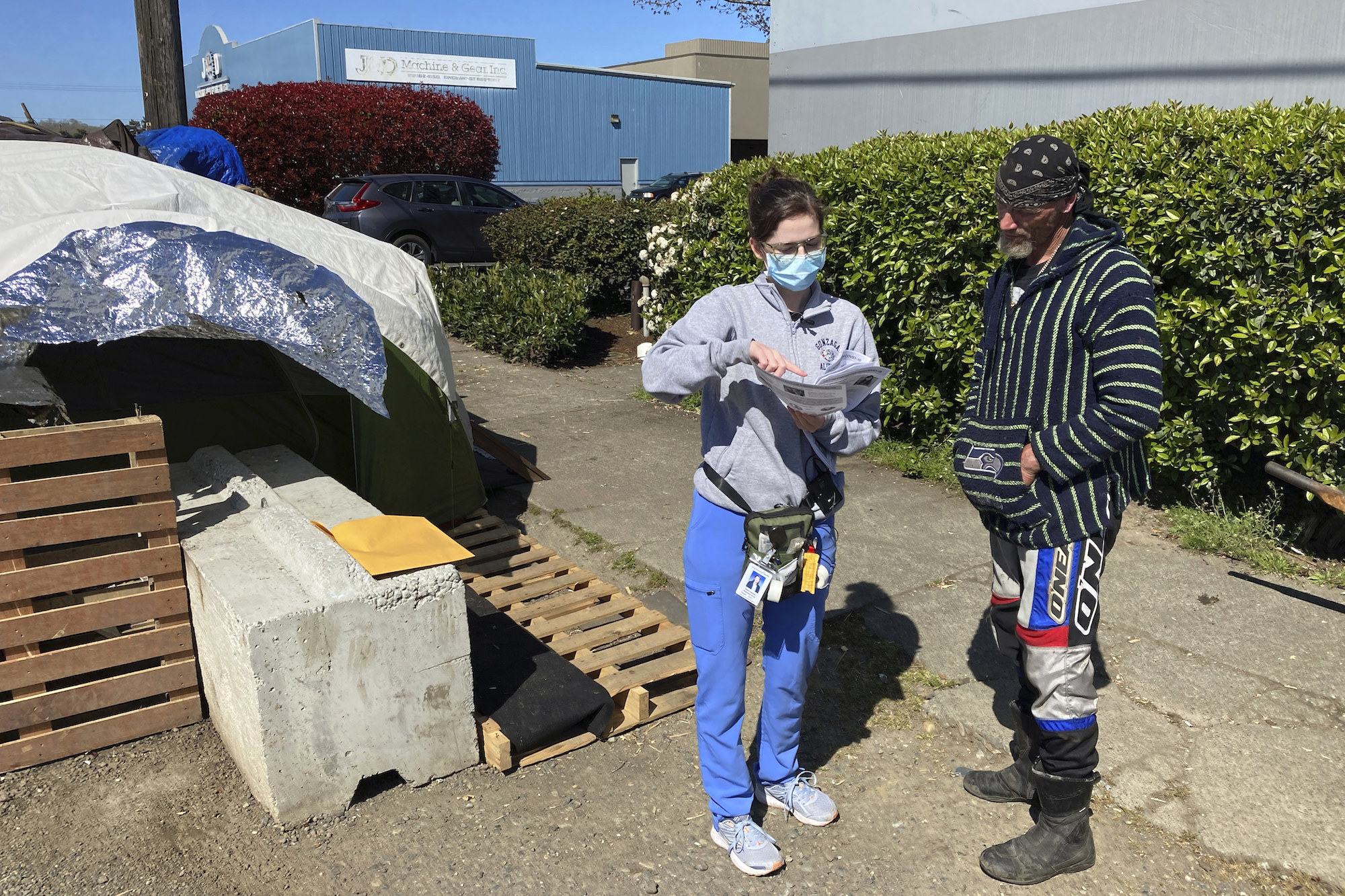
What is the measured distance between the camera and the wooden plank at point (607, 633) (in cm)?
398

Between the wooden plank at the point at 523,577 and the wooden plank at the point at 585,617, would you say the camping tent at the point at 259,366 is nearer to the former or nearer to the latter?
A: the wooden plank at the point at 523,577

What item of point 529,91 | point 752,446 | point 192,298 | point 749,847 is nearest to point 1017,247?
point 752,446

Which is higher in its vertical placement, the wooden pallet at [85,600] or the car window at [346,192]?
the car window at [346,192]

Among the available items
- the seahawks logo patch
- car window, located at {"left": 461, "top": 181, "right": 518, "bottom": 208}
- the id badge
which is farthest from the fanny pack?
car window, located at {"left": 461, "top": 181, "right": 518, "bottom": 208}

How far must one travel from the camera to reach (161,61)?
8.49 m

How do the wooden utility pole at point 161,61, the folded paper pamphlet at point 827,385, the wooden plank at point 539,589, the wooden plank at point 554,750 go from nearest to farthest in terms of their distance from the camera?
the folded paper pamphlet at point 827,385 → the wooden plank at point 554,750 → the wooden plank at point 539,589 → the wooden utility pole at point 161,61

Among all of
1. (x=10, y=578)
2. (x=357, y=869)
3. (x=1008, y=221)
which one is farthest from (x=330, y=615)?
(x=1008, y=221)

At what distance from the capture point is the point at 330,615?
2992 mm

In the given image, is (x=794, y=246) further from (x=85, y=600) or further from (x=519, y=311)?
(x=519, y=311)

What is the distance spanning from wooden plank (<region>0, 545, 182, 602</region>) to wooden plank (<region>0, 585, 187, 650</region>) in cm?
7

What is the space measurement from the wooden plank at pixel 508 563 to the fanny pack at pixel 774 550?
7.73 feet

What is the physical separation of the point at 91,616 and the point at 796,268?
268 cm

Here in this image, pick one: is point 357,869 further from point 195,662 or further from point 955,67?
point 955,67

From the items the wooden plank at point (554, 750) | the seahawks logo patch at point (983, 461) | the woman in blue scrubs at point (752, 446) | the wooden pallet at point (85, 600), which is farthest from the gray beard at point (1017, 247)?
the wooden pallet at point (85, 600)
